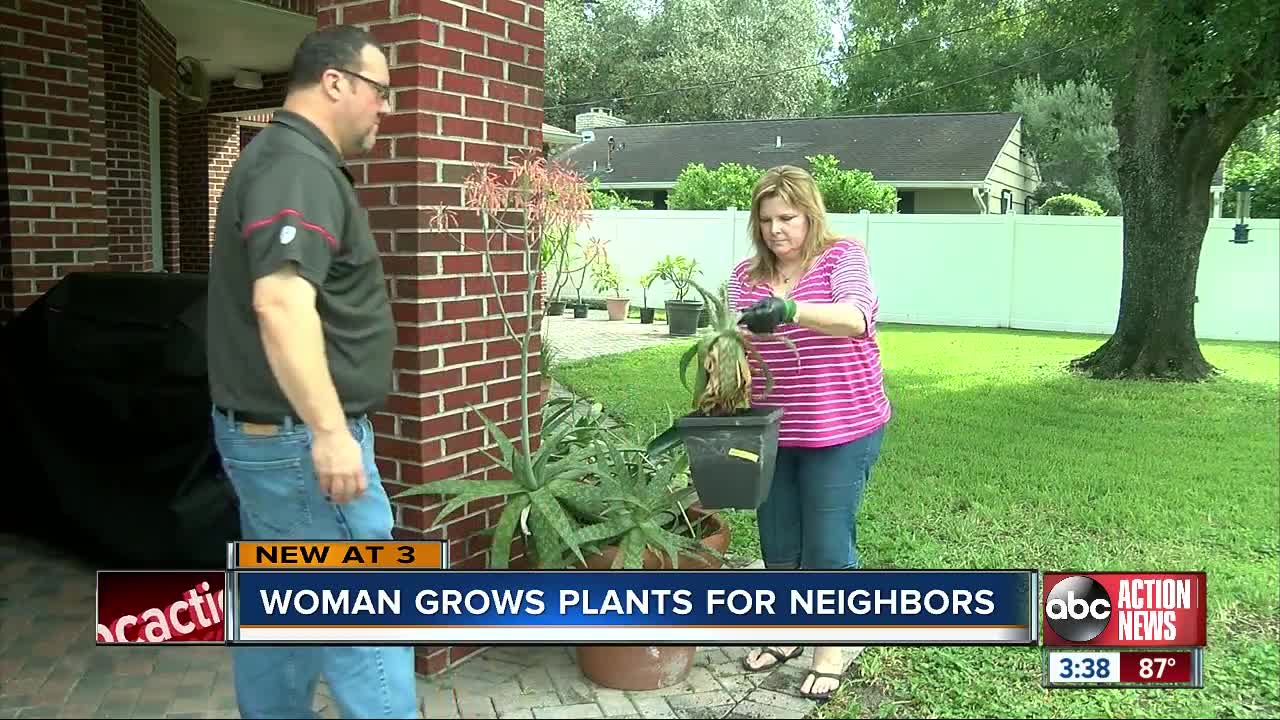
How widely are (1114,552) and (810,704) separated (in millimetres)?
2397

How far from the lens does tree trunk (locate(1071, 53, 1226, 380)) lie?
1041cm

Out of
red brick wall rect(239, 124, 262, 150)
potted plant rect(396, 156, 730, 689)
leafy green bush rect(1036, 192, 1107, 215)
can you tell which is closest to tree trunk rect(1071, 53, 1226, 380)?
potted plant rect(396, 156, 730, 689)

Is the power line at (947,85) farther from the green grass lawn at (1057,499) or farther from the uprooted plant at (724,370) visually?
the uprooted plant at (724,370)

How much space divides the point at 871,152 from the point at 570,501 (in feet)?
80.1

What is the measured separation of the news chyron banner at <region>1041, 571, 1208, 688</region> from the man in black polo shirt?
2.24 meters

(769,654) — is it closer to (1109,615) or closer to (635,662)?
(635,662)

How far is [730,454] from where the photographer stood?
9.87ft

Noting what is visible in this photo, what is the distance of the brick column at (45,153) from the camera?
5176mm

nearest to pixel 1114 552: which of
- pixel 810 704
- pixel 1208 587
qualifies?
pixel 1208 587

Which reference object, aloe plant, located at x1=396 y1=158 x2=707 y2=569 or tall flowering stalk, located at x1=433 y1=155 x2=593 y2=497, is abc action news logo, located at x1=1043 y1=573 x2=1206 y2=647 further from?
tall flowering stalk, located at x1=433 y1=155 x2=593 y2=497

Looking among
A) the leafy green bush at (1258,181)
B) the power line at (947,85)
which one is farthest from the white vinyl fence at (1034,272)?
the power line at (947,85)

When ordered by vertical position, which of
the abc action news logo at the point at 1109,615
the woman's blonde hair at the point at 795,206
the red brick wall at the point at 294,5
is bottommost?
the abc action news logo at the point at 1109,615

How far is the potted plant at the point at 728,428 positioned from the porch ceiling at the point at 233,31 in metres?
6.66

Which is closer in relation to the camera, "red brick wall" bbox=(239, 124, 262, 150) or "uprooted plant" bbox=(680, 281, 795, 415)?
"uprooted plant" bbox=(680, 281, 795, 415)
